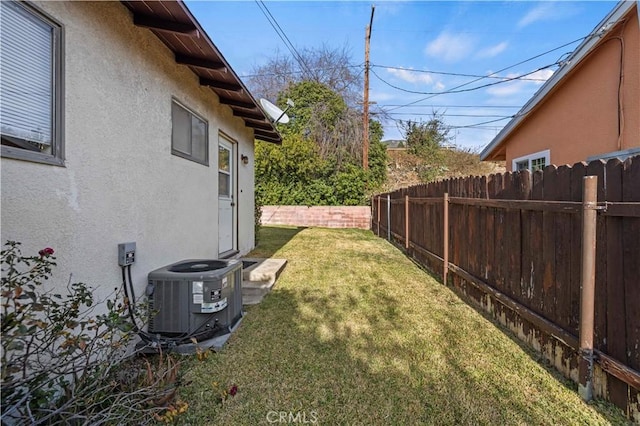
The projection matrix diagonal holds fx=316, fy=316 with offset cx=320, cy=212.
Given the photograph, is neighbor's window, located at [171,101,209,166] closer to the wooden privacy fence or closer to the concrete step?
the concrete step

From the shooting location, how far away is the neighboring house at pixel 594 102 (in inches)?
184

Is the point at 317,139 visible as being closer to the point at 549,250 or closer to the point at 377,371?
the point at 549,250

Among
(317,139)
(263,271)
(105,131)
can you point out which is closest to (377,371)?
(263,271)

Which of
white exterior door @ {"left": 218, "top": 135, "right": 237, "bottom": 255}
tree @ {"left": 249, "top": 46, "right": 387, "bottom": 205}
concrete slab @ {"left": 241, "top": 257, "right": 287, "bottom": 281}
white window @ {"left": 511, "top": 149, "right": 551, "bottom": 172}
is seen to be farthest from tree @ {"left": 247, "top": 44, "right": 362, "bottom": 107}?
concrete slab @ {"left": 241, "top": 257, "right": 287, "bottom": 281}

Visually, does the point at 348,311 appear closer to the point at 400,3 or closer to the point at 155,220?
the point at 155,220

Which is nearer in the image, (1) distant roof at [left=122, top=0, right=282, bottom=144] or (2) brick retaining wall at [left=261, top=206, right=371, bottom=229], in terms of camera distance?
(1) distant roof at [left=122, top=0, right=282, bottom=144]

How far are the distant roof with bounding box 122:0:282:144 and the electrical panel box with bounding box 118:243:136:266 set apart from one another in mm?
1945

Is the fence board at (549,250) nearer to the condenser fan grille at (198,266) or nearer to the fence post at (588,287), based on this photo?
the fence post at (588,287)

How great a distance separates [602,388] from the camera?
81.4 inches

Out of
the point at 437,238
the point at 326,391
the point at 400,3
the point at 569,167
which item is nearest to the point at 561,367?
the point at 569,167

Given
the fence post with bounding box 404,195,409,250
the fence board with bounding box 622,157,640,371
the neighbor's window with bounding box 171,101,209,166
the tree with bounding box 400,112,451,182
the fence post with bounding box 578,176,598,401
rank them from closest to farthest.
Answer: the fence board with bounding box 622,157,640,371, the fence post with bounding box 578,176,598,401, the neighbor's window with bounding box 171,101,209,166, the fence post with bounding box 404,195,409,250, the tree with bounding box 400,112,451,182

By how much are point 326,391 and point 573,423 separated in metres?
1.51

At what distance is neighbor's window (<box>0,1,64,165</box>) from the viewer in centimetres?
172

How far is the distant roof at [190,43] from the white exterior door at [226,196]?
0.93m
